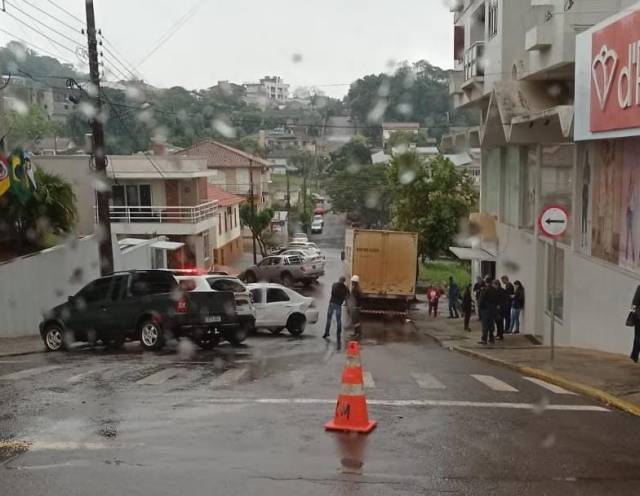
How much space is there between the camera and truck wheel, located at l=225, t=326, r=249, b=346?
19.1m

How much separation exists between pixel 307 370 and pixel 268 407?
4.27 m

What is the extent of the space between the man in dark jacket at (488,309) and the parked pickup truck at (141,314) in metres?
5.80

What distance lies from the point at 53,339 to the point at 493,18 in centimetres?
1753

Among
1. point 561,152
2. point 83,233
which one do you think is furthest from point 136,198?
point 561,152

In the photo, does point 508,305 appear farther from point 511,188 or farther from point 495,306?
point 511,188

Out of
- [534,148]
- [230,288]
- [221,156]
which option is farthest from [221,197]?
[230,288]

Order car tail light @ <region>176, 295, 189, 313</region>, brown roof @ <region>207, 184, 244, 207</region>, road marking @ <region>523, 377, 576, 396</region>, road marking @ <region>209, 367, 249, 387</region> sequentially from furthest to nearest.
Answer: brown roof @ <region>207, 184, 244, 207</region>, car tail light @ <region>176, 295, 189, 313</region>, road marking @ <region>209, 367, 249, 387</region>, road marking @ <region>523, 377, 576, 396</region>

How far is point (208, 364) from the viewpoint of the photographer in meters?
15.7

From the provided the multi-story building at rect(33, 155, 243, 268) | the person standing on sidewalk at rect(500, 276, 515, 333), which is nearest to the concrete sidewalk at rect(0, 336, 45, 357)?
the person standing on sidewalk at rect(500, 276, 515, 333)

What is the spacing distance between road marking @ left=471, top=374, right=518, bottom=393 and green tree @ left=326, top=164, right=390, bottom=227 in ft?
209

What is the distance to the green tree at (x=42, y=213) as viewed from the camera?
78.8 ft

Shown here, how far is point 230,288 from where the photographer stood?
21.7 metres

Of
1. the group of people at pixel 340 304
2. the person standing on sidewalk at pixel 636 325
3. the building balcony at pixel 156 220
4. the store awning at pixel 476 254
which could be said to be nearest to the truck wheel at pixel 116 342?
the group of people at pixel 340 304

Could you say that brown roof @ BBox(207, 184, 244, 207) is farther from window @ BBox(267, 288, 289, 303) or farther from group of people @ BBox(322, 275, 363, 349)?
group of people @ BBox(322, 275, 363, 349)
